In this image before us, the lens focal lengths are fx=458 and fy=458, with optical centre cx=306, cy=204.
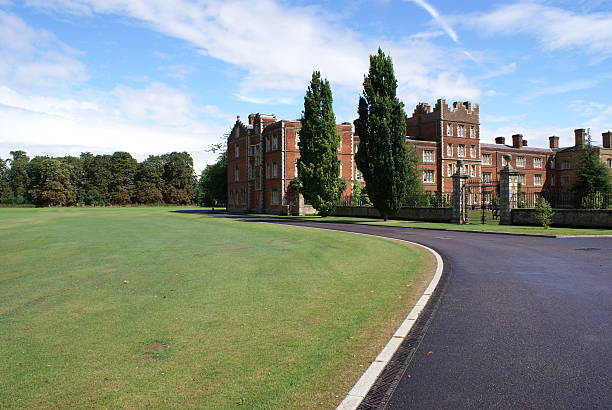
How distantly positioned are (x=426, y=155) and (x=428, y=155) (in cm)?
36

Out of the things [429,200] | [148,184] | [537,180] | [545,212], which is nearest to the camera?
[545,212]

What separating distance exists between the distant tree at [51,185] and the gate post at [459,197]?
92802 millimetres

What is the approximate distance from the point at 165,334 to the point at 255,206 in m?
54.0

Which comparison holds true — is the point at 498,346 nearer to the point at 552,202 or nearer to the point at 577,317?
the point at 577,317

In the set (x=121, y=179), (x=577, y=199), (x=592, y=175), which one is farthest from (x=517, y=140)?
(x=121, y=179)

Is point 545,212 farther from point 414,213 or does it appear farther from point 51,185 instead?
point 51,185

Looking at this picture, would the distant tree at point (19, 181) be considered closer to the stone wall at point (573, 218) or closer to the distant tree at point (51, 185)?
the distant tree at point (51, 185)

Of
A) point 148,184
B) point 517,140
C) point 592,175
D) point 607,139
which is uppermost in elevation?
point 517,140

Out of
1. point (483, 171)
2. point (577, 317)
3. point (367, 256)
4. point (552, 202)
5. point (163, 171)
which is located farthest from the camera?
point (163, 171)

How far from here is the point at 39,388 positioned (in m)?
4.33

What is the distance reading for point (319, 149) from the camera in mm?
43125

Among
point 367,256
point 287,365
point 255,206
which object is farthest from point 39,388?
point 255,206

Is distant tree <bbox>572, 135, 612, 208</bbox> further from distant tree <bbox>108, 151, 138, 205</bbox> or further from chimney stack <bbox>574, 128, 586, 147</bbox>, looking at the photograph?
distant tree <bbox>108, 151, 138, 205</bbox>

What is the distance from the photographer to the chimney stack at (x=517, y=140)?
73444 mm
